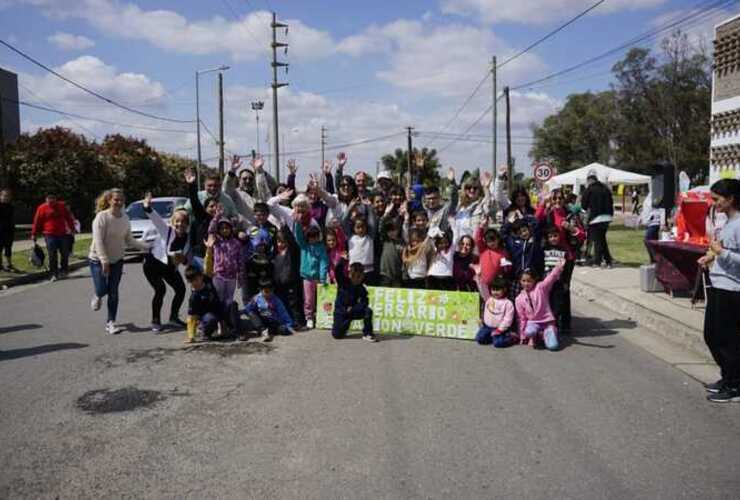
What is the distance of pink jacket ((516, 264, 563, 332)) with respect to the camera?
6977 millimetres

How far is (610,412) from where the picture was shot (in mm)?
4746

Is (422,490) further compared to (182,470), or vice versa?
(182,470)

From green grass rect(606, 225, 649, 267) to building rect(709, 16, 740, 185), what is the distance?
290 cm

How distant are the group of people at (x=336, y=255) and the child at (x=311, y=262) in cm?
1

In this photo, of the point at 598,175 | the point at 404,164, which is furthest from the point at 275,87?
the point at 404,164

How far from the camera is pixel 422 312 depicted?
7.61 m

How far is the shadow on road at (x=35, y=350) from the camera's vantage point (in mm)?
6691

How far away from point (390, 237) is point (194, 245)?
8.84 feet

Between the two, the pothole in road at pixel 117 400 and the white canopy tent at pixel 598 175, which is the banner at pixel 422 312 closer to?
the pothole in road at pixel 117 400

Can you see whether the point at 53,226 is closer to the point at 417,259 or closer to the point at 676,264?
the point at 417,259

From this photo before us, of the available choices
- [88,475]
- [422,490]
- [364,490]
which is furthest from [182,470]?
[422,490]

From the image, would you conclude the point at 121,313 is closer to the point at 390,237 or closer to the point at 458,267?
the point at 390,237

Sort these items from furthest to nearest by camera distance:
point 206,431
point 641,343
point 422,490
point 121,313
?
1. point 121,313
2. point 641,343
3. point 206,431
4. point 422,490

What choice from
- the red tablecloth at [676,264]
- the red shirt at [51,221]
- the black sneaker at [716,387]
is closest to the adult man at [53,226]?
the red shirt at [51,221]
